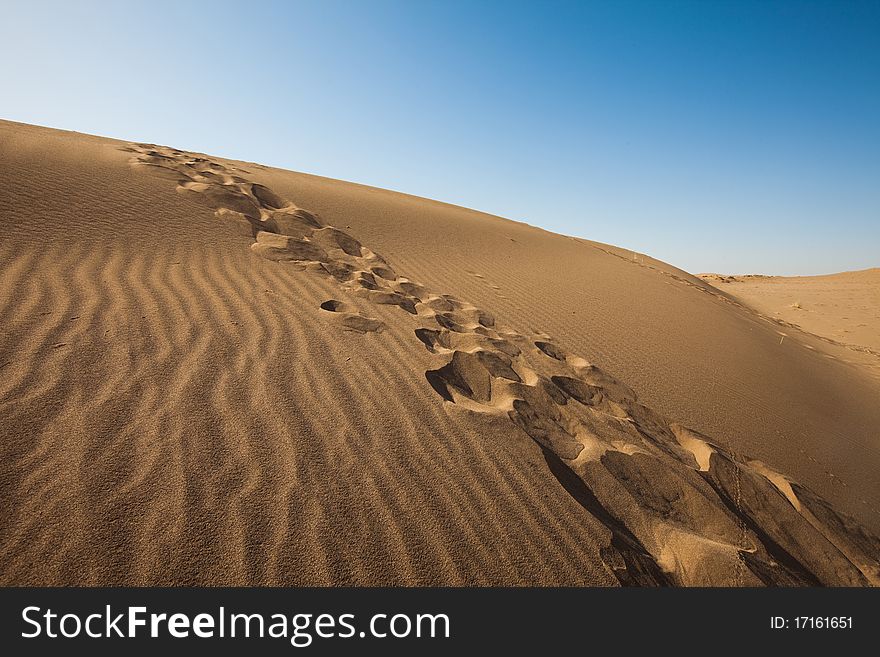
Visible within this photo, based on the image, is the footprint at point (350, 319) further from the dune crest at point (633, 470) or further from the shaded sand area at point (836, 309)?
the shaded sand area at point (836, 309)

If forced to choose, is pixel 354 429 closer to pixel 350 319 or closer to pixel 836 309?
pixel 350 319

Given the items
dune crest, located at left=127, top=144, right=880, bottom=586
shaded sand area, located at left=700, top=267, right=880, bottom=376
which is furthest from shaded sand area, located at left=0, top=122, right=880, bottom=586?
shaded sand area, located at left=700, top=267, right=880, bottom=376

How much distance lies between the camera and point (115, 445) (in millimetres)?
1583

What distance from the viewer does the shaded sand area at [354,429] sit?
1411mm

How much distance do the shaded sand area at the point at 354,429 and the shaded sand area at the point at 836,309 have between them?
540 cm

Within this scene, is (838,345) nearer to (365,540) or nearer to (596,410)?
(596,410)

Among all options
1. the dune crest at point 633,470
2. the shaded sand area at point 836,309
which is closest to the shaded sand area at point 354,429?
the dune crest at point 633,470

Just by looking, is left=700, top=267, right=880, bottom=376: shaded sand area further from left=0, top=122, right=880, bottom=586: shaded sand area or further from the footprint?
the footprint

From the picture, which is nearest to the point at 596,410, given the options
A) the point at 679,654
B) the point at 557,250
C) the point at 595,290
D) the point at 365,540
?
the point at 679,654

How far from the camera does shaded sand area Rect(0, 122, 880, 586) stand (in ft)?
4.63

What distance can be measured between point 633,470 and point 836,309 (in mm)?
15087

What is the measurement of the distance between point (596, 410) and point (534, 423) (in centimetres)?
68

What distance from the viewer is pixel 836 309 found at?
12.3m

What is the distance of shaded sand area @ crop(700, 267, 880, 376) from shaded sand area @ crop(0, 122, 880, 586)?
5398 millimetres
